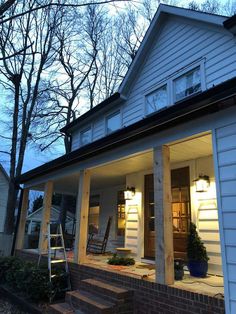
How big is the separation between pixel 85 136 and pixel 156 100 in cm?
424

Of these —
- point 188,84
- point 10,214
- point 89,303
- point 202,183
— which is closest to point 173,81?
point 188,84

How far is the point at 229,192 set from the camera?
371 cm

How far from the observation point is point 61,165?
7.71m

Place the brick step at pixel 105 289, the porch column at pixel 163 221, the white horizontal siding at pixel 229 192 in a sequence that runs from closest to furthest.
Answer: the white horizontal siding at pixel 229 192 < the porch column at pixel 163 221 < the brick step at pixel 105 289

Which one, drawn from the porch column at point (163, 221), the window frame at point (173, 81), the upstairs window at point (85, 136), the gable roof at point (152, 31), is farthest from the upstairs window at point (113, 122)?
the porch column at point (163, 221)

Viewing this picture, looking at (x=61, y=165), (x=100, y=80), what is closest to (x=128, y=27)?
(x=100, y=80)

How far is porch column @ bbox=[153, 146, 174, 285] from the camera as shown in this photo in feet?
14.0

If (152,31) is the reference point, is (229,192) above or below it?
below

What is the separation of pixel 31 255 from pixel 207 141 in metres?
6.31

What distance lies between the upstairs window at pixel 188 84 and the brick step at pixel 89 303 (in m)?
5.09

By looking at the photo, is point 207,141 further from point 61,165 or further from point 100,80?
point 100,80

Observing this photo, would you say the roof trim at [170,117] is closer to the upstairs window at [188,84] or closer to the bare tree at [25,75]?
the upstairs window at [188,84]

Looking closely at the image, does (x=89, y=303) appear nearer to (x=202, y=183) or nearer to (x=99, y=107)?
(x=202, y=183)

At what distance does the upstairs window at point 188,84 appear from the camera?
7.01m
